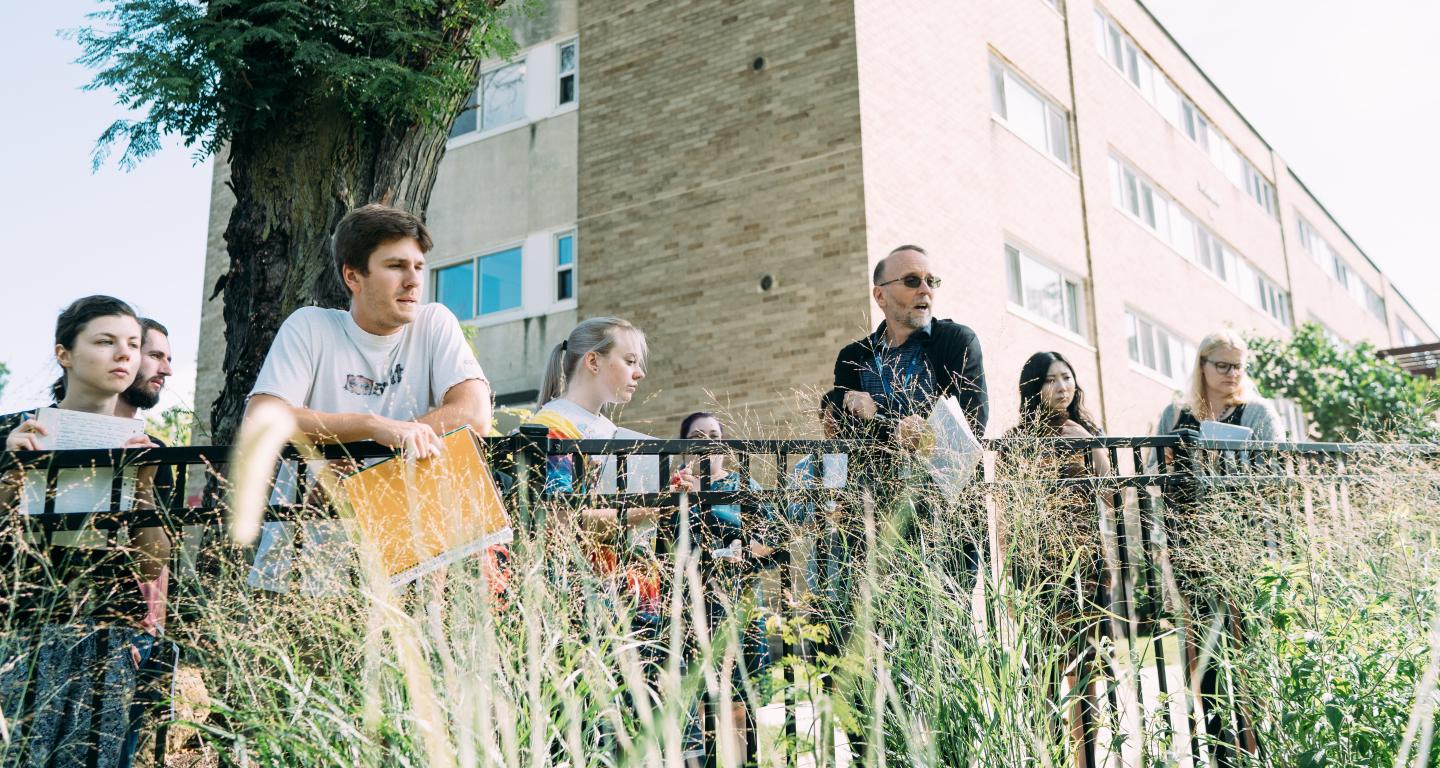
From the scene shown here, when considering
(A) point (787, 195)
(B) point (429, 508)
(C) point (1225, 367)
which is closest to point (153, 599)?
(B) point (429, 508)

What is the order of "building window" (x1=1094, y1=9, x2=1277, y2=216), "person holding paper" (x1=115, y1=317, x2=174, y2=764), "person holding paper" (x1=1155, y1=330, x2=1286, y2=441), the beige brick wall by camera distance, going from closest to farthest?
1. "person holding paper" (x1=115, y1=317, x2=174, y2=764)
2. "person holding paper" (x1=1155, y1=330, x2=1286, y2=441)
3. the beige brick wall
4. "building window" (x1=1094, y1=9, x2=1277, y2=216)

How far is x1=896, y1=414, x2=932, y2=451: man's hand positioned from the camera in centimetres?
323

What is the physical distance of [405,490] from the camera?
2.72 metres

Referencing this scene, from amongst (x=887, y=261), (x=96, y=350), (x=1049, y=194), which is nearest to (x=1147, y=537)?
(x=887, y=261)

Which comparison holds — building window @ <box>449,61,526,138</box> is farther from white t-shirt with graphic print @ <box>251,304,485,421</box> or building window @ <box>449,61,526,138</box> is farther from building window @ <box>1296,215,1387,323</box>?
building window @ <box>1296,215,1387,323</box>

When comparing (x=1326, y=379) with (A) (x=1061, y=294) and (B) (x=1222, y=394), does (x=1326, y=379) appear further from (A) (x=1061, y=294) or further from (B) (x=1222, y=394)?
(B) (x=1222, y=394)

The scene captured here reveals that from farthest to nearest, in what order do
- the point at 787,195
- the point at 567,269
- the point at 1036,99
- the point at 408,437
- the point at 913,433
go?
the point at 1036,99, the point at 567,269, the point at 787,195, the point at 913,433, the point at 408,437

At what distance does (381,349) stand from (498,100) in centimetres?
1164

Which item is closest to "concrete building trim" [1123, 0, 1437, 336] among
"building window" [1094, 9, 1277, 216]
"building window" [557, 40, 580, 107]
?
"building window" [1094, 9, 1277, 216]

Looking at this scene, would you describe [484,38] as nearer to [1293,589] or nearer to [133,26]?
[133,26]

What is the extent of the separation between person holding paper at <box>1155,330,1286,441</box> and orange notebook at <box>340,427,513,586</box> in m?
3.70

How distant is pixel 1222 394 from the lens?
526 centimetres

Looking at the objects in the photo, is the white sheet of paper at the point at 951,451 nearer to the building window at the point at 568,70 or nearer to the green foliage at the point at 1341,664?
the green foliage at the point at 1341,664

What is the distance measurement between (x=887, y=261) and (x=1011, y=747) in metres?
2.21
